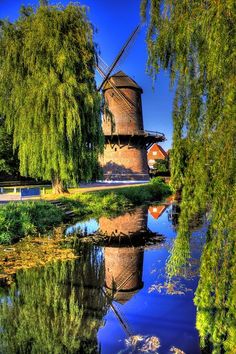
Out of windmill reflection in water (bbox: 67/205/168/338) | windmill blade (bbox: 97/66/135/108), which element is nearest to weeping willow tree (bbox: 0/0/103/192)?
windmill reflection in water (bbox: 67/205/168/338)

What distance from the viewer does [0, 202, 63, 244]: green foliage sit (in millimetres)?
9942

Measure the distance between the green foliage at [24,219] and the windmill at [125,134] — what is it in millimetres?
19602

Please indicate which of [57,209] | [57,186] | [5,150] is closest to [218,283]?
[57,209]

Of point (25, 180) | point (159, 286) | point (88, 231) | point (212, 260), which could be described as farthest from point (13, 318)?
point (25, 180)

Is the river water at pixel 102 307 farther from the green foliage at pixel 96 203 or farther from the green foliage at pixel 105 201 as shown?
the green foliage at pixel 105 201

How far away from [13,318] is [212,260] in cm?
354

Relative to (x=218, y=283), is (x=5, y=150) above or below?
above

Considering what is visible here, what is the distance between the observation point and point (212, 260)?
3.14 meters

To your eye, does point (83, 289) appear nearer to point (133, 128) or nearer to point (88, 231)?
point (88, 231)

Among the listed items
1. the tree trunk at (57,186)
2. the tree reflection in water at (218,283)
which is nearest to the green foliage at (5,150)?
the tree trunk at (57,186)

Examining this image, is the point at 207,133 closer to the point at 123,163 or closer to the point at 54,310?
the point at 54,310

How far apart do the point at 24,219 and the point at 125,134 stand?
2176 centimetres

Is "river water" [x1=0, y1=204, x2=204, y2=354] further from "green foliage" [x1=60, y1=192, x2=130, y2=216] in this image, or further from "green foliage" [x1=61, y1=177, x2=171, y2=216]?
"green foliage" [x1=61, y1=177, x2=171, y2=216]

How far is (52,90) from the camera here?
15188mm
